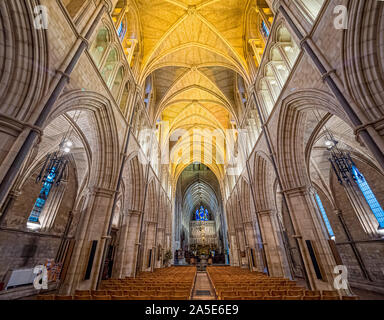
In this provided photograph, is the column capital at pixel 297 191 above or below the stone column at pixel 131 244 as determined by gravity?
above

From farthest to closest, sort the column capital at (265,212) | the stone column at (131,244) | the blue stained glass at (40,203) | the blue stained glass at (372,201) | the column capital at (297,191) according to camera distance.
→ the blue stained glass at (40,203), the column capital at (265,212), the blue stained glass at (372,201), the stone column at (131,244), the column capital at (297,191)

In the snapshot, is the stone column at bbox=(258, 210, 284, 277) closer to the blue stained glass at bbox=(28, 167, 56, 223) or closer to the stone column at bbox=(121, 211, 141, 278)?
the stone column at bbox=(121, 211, 141, 278)

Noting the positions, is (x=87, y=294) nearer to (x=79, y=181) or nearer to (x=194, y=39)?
(x=79, y=181)

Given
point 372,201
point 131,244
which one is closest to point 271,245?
point 372,201

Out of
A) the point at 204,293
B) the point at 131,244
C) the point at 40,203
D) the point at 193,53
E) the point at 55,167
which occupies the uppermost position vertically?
the point at 193,53

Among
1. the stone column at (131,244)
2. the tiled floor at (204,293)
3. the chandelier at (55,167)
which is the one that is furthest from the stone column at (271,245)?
the chandelier at (55,167)

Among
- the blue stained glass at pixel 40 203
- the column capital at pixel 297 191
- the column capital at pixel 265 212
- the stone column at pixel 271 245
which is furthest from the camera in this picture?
the blue stained glass at pixel 40 203

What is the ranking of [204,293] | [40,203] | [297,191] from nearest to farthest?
[297,191] < [204,293] < [40,203]

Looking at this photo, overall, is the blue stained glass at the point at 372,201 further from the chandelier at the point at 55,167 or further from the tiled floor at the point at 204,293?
the chandelier at the point at 55,167

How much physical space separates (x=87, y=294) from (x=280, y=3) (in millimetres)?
11954

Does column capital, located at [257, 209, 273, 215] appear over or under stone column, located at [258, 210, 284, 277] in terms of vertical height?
over

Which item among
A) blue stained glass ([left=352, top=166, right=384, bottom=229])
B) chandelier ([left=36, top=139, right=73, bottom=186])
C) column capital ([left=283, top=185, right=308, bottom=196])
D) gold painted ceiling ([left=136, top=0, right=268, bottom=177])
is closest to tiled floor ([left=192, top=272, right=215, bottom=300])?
column capital ([left=283, top=185, right=308, bottom=196])

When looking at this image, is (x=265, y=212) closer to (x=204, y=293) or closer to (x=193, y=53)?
(x=204, y=293)
